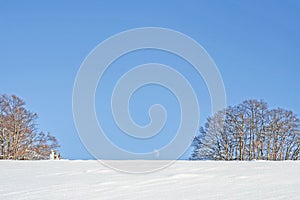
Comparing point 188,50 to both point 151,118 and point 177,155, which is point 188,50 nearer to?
point 151,118

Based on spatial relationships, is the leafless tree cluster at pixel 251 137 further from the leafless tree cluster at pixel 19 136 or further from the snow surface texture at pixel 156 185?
A: the snow surface texture at pixel 156 185

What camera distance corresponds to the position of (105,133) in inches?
321

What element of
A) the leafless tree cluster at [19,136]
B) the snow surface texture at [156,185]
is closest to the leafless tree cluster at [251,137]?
the leafless tree cluster at [19,136]

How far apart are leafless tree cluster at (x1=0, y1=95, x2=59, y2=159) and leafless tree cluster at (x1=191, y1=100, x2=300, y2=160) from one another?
9133 millimetres

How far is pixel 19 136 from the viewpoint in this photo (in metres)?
24.6

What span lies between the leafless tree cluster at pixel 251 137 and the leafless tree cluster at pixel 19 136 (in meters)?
9.13

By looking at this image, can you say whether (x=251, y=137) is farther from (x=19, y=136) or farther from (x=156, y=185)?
(x=156, y=185)

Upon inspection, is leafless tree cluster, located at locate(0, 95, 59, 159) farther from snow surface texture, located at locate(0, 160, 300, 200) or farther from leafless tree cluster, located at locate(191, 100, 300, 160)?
snow surface texture, located at locate(0, 160, 300, 200)

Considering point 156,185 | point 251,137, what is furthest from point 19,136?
point 156,185

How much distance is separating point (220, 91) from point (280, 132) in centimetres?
1872

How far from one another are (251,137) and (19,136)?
14260mm

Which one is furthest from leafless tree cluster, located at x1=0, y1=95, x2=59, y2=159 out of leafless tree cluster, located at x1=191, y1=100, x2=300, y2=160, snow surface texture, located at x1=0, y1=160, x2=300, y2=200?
snow surface texture, located at x1=0, y1=160, x2=300, y2=200

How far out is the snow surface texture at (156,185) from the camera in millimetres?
4781

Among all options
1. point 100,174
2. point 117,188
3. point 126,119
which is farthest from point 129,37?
point 117,188
